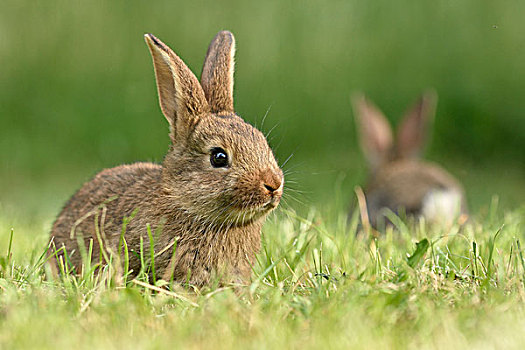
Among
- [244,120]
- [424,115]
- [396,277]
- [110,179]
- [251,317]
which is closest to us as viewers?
[251,317]

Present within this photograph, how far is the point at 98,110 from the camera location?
8.86 meters

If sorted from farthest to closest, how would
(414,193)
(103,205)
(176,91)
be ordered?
(414,193)
(103,205)
(176,91)

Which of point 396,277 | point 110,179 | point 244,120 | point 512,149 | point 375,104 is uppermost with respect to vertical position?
point 244,120

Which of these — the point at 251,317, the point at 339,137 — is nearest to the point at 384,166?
the point at 339,137

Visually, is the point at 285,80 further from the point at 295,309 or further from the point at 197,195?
the point at 295,309

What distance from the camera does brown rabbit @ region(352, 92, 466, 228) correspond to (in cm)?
601

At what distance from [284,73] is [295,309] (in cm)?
695

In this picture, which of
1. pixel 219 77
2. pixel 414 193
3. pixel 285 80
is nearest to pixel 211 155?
pixel 219 77

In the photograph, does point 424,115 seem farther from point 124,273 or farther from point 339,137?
point 124,273

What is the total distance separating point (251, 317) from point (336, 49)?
293 inches

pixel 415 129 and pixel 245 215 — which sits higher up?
pixel 245 215

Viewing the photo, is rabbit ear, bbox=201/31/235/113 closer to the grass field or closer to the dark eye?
the dark eye

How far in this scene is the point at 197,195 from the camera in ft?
10.7

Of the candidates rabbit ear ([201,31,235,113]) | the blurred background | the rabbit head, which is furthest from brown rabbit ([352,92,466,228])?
the rabbit head
